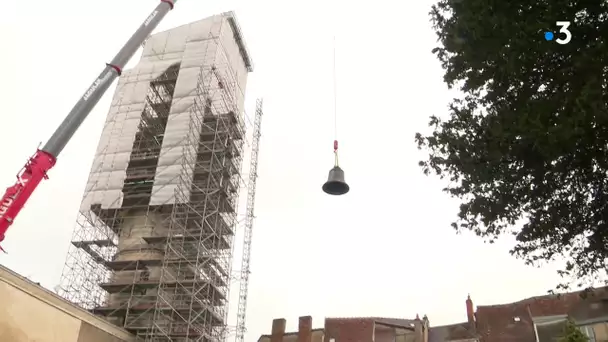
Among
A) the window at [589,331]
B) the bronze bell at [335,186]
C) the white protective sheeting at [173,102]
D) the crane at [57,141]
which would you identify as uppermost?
the white protective sheeting at [173,102]

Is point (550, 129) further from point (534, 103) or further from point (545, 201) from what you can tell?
point (545, 201)

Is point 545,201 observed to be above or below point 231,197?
below

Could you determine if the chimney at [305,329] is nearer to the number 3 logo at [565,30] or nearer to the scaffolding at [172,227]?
the scaffolding at [172,227]

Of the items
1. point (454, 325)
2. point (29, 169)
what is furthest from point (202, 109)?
point (454, 325)

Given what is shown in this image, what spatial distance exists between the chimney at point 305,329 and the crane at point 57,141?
73.8 ft

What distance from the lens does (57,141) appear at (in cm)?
2494

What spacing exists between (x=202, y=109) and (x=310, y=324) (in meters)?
17.9

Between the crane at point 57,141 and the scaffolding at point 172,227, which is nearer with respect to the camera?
the crane at point 57,141

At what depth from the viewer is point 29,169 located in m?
23.8

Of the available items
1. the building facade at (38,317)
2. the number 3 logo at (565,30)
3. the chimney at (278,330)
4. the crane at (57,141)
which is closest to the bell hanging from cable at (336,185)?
the number 3 logo at (565,30)

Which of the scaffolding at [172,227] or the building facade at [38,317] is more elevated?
the scaffolding at [172,227]

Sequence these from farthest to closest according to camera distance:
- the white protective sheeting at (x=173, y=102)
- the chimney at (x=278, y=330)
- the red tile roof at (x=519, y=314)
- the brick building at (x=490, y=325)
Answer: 1. the chimney at (x=278, y=330)
2. the white protective sheeting at (x=173, y=102)
3. the red tile roof at (x=519, y=314)
4. the brick building at (x=490, y=325)

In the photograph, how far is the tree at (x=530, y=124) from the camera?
11180 millimetres

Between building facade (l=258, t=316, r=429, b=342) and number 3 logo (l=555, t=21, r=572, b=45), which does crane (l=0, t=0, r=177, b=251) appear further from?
building facade (l=258, t=316, r=429, b=342)
